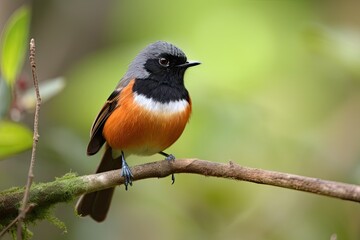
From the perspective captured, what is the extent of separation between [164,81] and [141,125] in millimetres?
415

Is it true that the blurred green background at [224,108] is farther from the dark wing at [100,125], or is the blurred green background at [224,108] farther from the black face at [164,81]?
the black face at [164,81]

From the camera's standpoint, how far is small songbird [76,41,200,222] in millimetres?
4230

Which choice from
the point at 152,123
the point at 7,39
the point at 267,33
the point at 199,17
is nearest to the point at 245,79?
the point at 267,33

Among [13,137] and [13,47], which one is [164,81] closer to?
[13,47]

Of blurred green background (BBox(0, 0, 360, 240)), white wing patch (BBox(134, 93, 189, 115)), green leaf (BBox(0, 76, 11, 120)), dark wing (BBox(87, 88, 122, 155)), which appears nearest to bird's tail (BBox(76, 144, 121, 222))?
dark wing (BBox(87, 88, 122, 155))

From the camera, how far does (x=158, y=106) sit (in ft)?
13.9

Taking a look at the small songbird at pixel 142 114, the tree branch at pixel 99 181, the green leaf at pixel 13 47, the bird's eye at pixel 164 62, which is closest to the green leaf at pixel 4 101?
the green leaf at pixel 13 47

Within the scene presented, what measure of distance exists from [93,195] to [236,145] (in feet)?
4.33

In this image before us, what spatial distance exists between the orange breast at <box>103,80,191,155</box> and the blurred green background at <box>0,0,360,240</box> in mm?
480

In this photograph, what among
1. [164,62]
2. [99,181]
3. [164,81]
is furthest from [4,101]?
[164,62]

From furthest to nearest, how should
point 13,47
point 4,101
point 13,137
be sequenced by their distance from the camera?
point 13,47 → point 4,101 → point 13,137

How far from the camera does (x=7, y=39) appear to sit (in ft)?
12.5

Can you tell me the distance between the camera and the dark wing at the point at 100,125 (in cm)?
446

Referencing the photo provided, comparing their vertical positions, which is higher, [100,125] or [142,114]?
[142,114]
